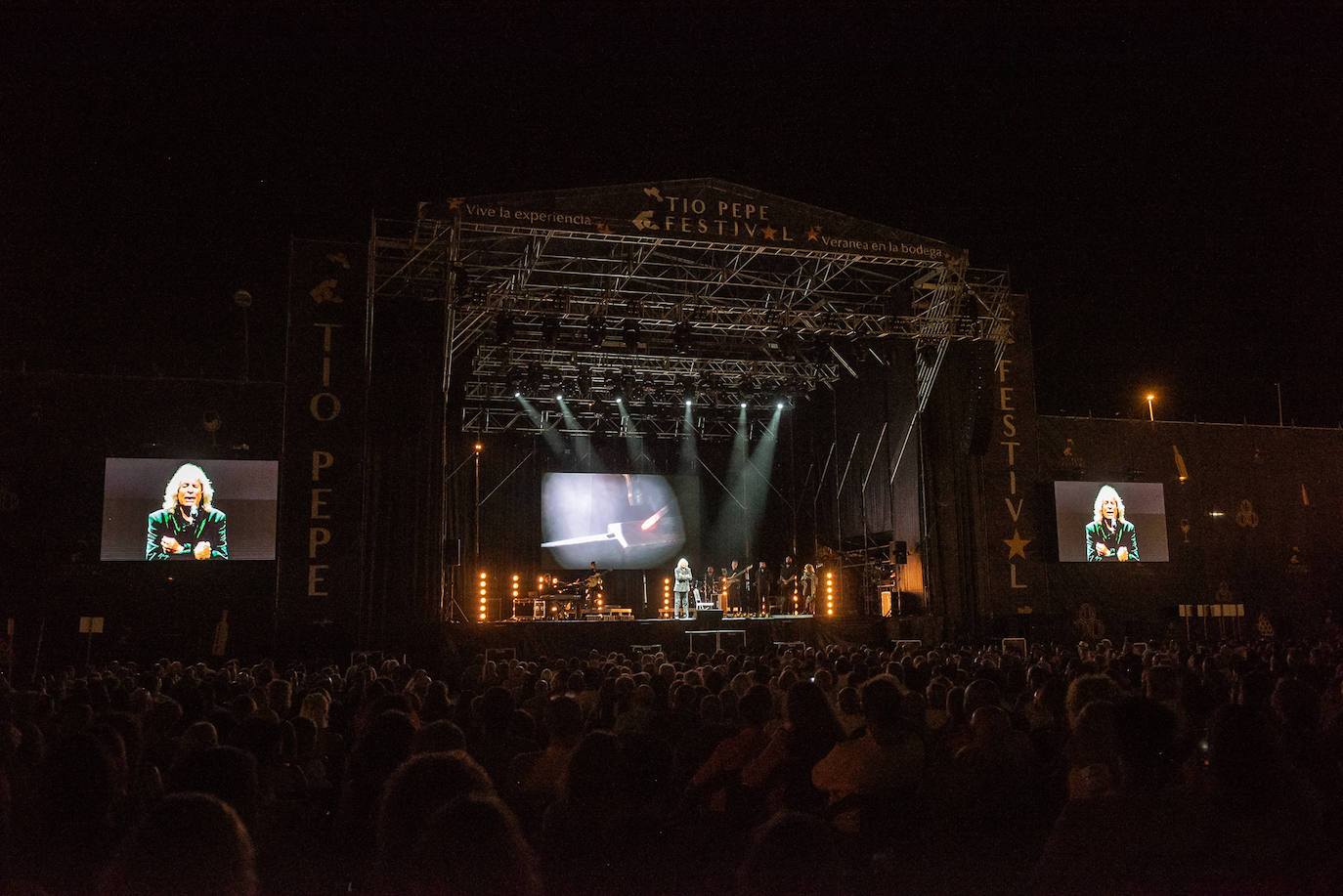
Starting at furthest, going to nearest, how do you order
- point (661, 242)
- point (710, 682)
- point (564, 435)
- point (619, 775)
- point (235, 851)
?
point (564, 435), point (661, 242), point (710, 682), point (619, 775), point (235, 851)

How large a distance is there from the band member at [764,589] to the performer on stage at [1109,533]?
7336 millimetres

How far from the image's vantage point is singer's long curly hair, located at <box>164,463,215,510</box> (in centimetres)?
1847

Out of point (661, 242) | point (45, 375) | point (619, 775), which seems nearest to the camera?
point (619, 775)

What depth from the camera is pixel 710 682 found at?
7.27 meters

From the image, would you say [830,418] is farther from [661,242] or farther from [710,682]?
[710,682]

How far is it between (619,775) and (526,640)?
47.3 ft

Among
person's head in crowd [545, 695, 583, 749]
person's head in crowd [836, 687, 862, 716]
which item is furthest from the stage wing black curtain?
person's head in crowd [545, 695, 583, 749]

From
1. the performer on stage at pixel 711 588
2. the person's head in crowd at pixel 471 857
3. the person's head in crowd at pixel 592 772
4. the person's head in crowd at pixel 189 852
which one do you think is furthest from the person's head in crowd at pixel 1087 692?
the performer on stage at pixel 711 588

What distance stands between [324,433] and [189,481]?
409 centimetres

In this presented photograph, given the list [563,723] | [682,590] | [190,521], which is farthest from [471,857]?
[682,590]

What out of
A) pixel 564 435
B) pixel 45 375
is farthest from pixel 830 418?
pixel 45 375

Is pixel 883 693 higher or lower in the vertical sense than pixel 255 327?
lower

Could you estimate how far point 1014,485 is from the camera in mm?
19094

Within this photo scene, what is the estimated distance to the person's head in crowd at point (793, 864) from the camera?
187 cm
